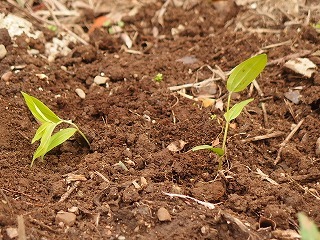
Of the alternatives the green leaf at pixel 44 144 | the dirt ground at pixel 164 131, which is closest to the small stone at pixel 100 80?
the dirt ground at pixel 164 131

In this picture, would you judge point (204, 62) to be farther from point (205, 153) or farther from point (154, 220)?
point (154, 220)

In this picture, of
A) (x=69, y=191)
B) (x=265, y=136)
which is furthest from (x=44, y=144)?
(x=265, y=136)

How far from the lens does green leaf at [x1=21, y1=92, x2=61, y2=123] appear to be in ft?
6.08

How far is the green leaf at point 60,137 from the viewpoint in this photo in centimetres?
189

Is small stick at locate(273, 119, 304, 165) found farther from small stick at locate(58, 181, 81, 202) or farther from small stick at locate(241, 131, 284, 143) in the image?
small stick at locate(58, 181, 81, 202)

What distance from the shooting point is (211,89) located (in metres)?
2.35

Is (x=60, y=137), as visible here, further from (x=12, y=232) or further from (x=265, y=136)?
(x=265, y=136)

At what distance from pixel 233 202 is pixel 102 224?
48 centimetres

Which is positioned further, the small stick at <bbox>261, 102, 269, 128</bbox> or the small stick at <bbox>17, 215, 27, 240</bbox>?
the small stick at <bbox>261, 102, 269, 128</bbox>

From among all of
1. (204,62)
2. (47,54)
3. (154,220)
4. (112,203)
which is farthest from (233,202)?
(47,54)

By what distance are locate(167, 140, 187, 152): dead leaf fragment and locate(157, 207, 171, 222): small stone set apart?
38 centimetres

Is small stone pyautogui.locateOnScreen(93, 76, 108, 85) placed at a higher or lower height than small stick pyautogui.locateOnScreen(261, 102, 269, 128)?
higher

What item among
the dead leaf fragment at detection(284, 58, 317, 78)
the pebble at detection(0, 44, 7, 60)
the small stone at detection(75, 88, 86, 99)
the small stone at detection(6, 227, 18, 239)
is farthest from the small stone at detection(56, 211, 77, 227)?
the dead leaf fragment at detection(284, 58, 317, 78)

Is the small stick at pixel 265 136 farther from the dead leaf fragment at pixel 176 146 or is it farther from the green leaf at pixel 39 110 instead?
Answer: the green leaf at pixel 39 110
